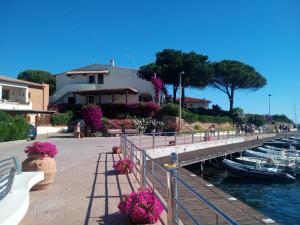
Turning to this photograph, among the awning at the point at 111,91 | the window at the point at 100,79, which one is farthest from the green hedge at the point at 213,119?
the window at the point at 100,79

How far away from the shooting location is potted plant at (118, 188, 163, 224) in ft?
22.5

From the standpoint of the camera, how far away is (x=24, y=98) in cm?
4903

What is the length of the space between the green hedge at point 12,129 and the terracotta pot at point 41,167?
1924 centimetres

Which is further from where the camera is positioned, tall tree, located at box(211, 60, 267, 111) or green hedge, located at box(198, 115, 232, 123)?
tall tree, located at box(211, 60, 267, 111)

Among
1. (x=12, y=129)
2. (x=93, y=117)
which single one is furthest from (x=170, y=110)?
(x=12, y=129)

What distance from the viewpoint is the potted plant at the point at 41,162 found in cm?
1019

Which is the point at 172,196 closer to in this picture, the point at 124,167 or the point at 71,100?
the point at 124,167

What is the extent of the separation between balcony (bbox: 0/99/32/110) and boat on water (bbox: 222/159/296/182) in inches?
1061

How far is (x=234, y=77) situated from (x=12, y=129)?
168ft

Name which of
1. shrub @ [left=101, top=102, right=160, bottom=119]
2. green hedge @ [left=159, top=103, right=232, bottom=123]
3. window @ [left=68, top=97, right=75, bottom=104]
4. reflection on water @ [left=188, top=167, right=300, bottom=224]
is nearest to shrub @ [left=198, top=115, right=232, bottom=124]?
green hedge @ [left=159, top=103, right=232, bottom=123]

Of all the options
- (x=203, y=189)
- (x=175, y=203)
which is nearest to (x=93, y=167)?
(x=203, y=189)

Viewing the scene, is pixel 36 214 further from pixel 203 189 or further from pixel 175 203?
pixel 203 189

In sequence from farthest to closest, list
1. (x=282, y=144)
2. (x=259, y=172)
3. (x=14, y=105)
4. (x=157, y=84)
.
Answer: (x=157, y=84), (x=282, y=144), (x=14, y=105), (x=259, y=172)

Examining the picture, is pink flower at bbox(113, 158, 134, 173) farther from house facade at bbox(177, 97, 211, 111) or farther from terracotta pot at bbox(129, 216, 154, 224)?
house facade at bbox(177, 97, 211, 111)
